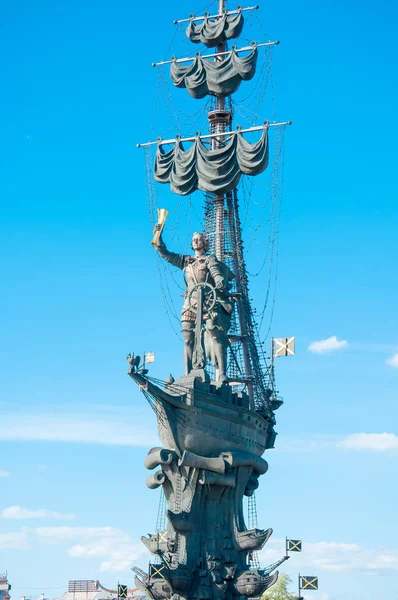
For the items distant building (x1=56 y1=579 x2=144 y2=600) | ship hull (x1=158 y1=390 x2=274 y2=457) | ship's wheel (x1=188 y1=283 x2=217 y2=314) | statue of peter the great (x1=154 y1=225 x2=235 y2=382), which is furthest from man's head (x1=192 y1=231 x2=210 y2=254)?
distant building (x1=56 y1=579 x2=144 y2=600)

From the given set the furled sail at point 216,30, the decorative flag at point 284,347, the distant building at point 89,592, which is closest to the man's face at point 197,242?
the decorative flag at point 284,347

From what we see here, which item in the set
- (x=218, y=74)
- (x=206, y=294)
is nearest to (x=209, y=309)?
(x=206, y=294)

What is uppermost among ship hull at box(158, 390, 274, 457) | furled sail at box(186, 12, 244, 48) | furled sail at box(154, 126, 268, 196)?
furled sail at box(186, 12, 244, 48)

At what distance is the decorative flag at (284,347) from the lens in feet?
168

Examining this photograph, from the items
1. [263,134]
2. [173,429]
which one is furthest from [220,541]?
[263,134]

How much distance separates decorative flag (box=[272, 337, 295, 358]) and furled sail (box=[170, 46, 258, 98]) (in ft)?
45.1

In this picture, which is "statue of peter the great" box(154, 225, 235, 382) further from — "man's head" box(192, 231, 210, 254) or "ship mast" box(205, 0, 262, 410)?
"ship mast" box(205, 0, 262, 410)

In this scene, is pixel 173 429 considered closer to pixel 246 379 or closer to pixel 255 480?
pixel 255 480

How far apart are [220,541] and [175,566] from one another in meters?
2.33

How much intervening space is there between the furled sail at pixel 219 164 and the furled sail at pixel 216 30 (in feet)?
24.6

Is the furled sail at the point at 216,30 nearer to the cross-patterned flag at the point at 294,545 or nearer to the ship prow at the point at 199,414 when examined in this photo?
the ship prow at the point at 199,414

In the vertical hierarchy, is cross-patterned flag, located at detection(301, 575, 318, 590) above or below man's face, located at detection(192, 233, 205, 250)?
below

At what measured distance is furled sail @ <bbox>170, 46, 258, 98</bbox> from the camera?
54000 millimetres

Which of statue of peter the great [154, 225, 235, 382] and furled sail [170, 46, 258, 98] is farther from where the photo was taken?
furled sail [170, 46, 258, 98]
